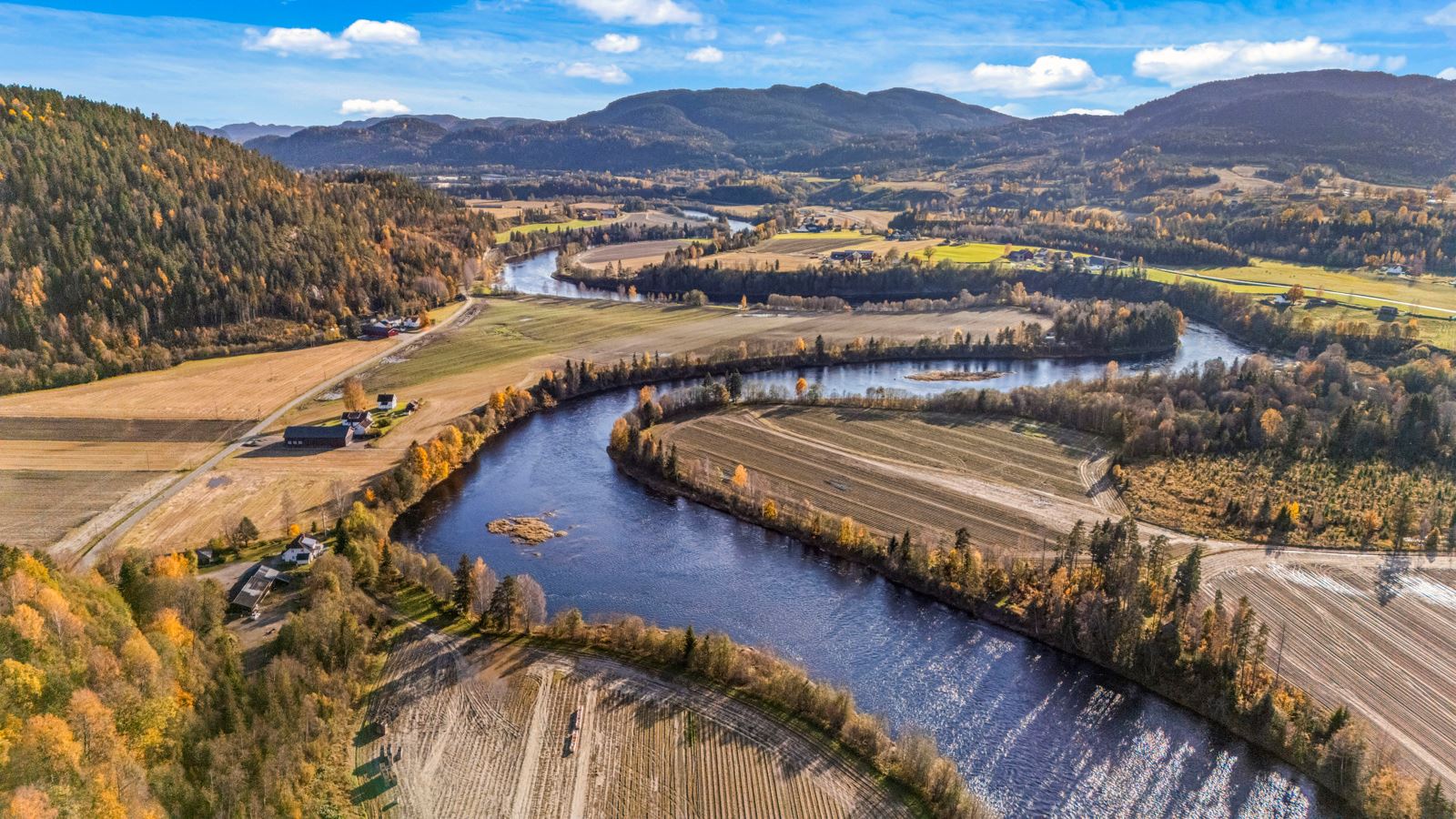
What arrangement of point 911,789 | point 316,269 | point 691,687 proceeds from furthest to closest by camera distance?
1. point 316,269
2. point 691,687
3. point 911,789

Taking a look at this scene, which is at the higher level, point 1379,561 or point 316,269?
point 316,269

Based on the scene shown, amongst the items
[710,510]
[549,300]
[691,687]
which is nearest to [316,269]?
[549,300]

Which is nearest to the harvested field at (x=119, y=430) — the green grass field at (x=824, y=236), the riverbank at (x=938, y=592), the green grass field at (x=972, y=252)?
the riverbank at (x=938, y=592)

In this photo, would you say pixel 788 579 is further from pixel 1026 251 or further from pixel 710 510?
pixel 1026 251

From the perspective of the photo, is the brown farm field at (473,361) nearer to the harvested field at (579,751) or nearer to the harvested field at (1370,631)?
the harvested field at (579,751)

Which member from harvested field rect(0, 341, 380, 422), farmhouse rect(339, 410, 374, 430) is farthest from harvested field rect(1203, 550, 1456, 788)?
harvested field rect(0, 341, 380, 422)

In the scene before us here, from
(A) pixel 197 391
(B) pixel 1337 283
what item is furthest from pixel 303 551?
(B) pixel 1337 283
